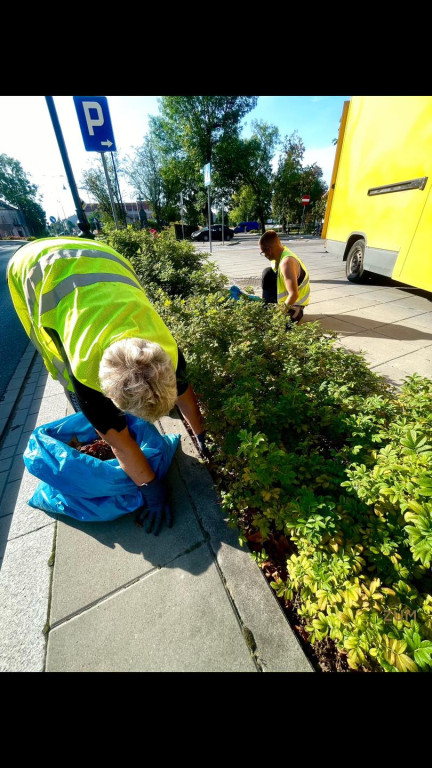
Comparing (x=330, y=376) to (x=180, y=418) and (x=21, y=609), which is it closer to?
(x=180, y=418)

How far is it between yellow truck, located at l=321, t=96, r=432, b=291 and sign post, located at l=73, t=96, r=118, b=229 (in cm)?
467

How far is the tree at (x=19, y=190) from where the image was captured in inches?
2270

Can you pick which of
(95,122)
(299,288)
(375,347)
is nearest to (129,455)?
(299,288)

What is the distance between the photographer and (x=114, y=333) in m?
1.44

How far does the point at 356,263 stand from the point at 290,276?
15.0ft

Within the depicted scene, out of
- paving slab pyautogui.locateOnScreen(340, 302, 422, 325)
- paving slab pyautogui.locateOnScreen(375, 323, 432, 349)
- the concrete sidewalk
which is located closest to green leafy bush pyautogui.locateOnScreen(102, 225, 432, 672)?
the concrete sidewalk

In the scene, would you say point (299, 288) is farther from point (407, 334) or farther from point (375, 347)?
point (407, 334)

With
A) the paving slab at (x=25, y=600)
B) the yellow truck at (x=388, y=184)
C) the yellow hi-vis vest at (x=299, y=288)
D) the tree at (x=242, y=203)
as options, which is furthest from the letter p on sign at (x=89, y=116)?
the tree at (x=242, y=203)

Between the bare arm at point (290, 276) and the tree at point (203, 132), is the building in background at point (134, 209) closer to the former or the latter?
the tree at point (203, 132)

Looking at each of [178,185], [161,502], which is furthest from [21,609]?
[178,185]

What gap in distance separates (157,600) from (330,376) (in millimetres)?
1804

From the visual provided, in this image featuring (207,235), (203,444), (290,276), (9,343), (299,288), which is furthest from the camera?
(207,235)

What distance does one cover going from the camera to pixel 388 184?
5.08m
